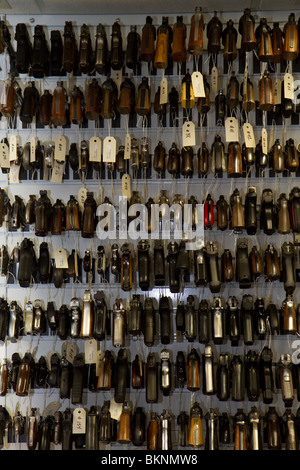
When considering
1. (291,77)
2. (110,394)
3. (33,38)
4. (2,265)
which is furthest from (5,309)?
(291,77)

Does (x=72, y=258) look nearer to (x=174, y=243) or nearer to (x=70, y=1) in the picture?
(x=174, y=243)

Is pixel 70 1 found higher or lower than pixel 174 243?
higher

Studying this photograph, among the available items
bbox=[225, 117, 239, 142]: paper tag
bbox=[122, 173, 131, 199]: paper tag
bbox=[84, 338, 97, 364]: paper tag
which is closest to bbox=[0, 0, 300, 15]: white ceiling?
bbox=[225, 117, 239, 142]: paper tag

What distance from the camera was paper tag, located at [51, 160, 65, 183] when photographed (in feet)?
9.58

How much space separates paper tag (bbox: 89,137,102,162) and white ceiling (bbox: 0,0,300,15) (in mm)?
733

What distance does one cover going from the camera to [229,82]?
287cm

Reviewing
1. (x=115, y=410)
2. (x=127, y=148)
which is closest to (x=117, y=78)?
(x=127, y=148)

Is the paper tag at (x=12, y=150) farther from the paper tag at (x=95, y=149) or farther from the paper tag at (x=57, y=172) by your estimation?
the paper tag at (x=95, y=149)

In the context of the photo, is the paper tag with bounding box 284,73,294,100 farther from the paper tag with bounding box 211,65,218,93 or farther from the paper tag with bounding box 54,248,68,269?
the paper tag with bounding box 54,248,68,269

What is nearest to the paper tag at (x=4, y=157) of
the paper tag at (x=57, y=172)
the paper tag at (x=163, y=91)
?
the paper tag at (x=57, y=172)

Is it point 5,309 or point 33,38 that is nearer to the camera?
point 5,309

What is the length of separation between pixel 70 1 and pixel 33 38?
1.00 ft

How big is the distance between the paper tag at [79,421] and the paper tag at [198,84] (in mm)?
1706

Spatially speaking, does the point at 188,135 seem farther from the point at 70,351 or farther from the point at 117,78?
the point at 70,351
